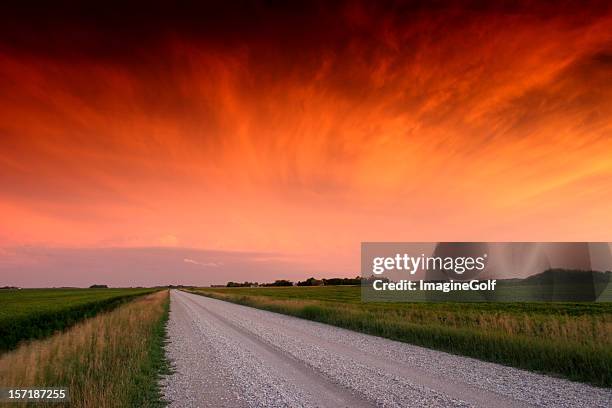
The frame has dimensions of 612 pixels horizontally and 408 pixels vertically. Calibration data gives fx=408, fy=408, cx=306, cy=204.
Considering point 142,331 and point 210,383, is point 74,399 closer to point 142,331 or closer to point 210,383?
point 210,383

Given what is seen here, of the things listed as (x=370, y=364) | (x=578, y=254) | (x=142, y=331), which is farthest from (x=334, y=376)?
(x=578, y=254)

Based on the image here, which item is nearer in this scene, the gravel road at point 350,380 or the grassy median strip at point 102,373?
the gravel road at point 350,380

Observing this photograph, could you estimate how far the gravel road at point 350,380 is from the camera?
867 centimetres

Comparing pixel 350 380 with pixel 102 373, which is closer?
pixel 350 380

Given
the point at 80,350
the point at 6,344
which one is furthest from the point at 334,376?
the point at 6,344

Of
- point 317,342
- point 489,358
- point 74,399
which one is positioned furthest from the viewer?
point 317,342

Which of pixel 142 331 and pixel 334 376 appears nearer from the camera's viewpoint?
pixel 334 376

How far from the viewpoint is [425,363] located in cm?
1248

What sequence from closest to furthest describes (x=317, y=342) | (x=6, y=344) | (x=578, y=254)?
(x=317, y=342)
(x=6, y=344)
(x=578, y=254)

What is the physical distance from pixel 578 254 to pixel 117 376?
2670 inches

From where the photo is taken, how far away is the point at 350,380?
1040cm

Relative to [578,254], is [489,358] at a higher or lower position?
lower

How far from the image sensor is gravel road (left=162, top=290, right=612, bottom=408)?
8.67m

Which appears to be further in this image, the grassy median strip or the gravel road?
the grassy median strip
